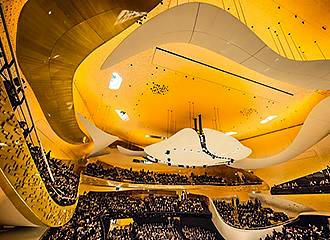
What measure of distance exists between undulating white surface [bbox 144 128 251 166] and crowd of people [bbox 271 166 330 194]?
6.81m

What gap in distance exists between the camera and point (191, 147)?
8.34 m

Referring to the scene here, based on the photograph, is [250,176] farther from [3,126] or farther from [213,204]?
[3,126]

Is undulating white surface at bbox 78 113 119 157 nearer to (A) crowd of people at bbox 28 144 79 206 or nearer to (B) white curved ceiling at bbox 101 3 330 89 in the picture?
(A) crowd of people at bbox 28 144 79 206

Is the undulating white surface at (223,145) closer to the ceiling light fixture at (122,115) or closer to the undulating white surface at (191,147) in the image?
the undulating white surface at (191,147)

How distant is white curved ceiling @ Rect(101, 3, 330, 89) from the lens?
12.1ft

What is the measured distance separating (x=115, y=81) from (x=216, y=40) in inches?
193

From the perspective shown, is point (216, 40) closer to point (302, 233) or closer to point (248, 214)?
point (302, 233)

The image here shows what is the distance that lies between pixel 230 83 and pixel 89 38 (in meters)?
6.58

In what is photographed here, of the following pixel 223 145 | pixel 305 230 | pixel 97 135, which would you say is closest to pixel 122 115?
pixel 97 135

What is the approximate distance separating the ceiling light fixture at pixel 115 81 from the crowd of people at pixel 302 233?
12.6m

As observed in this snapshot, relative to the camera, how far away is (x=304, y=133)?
8.66 m

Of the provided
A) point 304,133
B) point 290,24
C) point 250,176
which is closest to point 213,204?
point 250,176

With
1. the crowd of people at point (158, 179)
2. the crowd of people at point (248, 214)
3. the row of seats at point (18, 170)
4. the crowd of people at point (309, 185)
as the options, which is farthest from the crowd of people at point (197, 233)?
the row of seats at point (18, 170)

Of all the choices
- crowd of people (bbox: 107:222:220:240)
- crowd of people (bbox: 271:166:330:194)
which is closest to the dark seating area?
crowd of people (bbox: 271:166:330:194)
